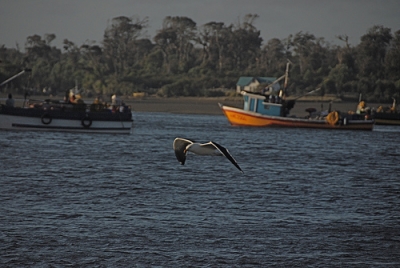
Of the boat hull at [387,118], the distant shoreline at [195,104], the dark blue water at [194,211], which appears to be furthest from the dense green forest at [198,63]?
the dark blue water at [194,211]

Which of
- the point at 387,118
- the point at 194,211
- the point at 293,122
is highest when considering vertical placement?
the point at 387,118

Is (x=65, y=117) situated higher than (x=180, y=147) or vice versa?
(x=180, y=147)

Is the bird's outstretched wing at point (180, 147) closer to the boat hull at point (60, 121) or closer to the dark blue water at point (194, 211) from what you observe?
the dark blue water at point (194, 211)

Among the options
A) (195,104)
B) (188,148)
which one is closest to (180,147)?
(188,148)

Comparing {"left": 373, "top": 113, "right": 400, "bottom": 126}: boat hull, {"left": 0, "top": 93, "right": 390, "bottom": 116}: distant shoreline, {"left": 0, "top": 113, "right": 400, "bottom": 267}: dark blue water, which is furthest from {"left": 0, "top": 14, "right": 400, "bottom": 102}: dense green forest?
{"left": 0, "top": 113, "right": 400, "bottom": 267}: dark blue water

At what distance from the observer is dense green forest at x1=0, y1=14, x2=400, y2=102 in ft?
364

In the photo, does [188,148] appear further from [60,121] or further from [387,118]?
[387,118]

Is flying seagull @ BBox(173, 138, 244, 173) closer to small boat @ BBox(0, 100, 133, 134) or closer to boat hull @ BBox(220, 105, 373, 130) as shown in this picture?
small boat @ BBox(0, 100, 133, 134)

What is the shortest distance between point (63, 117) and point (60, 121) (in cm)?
25

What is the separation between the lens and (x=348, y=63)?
407 feet

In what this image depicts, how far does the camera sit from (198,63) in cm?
14062

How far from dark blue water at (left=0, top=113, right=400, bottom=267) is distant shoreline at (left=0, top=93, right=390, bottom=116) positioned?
153 ft

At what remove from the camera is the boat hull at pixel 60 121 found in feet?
127

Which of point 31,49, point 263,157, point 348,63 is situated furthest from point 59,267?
point 31,49
